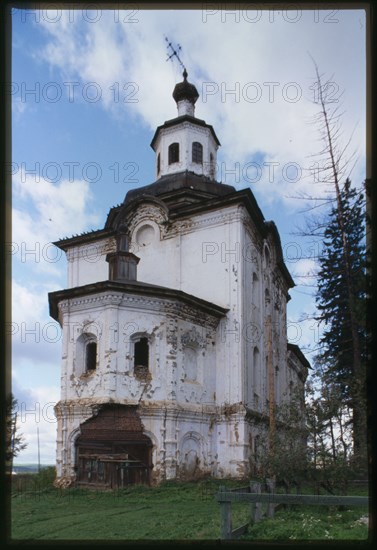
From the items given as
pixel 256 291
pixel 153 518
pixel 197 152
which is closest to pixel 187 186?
pixel 197 152

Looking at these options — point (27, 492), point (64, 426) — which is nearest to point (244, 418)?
point (64, 426)

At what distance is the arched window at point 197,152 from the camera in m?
31.1

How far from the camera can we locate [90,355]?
21.5 meters

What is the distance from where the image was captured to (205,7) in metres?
5.33

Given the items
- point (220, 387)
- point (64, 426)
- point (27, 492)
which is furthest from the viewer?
point (220, 387)

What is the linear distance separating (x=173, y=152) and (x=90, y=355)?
14026 millimetres

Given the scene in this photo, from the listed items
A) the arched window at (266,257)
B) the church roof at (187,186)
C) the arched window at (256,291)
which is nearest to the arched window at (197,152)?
the church roof at (187,186)

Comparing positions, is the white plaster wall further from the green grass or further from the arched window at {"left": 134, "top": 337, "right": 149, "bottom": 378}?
the green grass

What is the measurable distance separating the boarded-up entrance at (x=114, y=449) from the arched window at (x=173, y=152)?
51.0 ft

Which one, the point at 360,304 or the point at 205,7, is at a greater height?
the point at 205,7

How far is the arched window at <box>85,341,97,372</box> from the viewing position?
70.2 feet

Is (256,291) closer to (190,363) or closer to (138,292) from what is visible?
(190,363)

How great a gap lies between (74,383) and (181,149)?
15147 millimetres

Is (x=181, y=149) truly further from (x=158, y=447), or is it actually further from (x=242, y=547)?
(x=242, y=547)
